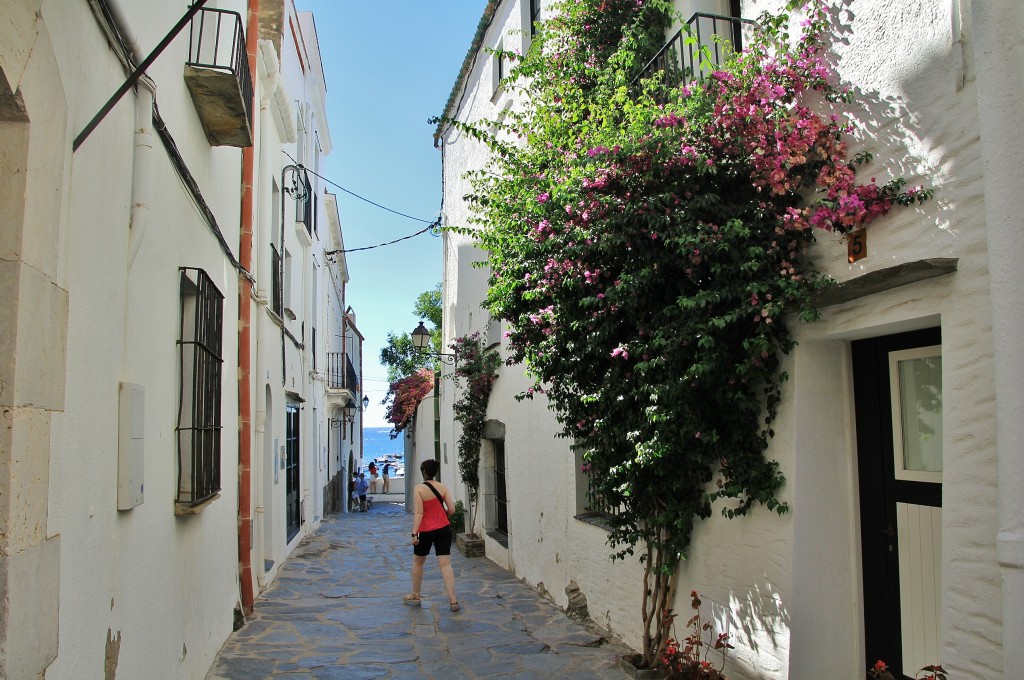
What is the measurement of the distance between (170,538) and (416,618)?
3709 millimetres

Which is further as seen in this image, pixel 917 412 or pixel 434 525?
pixel 434 525

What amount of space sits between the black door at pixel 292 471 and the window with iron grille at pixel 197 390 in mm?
6931

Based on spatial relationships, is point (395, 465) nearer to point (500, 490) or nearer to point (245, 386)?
point (500, 490)

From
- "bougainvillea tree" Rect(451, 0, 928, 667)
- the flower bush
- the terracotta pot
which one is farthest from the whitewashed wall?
the flower bush

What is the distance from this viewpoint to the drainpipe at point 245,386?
26.5 feet

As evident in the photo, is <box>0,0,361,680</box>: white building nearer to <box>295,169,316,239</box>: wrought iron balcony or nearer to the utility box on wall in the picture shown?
the utility box on wall

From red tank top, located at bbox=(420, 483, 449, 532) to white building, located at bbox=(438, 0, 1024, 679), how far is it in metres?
3.19

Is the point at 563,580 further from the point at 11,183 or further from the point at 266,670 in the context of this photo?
the point at 11,183

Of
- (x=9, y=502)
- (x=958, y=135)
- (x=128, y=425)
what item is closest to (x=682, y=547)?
(x=958, y=135)

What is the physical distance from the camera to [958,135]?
373cm

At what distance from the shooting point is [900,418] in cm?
439

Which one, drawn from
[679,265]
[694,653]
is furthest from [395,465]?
[679,265]

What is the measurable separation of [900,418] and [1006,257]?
1.30m

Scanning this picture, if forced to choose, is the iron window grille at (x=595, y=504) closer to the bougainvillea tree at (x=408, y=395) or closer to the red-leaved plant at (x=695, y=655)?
the red-leaved plant at (x=695, y=655)
